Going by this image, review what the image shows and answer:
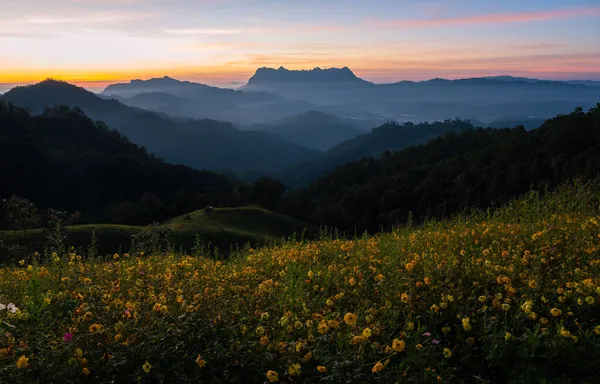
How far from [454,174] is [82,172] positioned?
272 feet

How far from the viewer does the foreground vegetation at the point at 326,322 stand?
383cm

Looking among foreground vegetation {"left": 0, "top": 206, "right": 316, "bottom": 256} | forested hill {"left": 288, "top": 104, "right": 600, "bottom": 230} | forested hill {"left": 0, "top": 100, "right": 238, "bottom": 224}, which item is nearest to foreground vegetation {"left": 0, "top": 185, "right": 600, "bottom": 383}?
foreground vegetation {"left": 0, "top": 206, "right": 316, "bottom": 256}

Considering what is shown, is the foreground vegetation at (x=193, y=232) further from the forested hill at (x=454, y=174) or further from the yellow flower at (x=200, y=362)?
the yellow flower at (x=200, y=362)

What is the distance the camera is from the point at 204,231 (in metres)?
45.7

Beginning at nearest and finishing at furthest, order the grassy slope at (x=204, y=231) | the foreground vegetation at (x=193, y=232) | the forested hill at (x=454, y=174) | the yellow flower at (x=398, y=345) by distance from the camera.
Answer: the yellow flower at (x=398, y=345) → the foreground vegetation at (x=193, y=232) → the grassy slope at (x=204, y=231) → the forested hill at (x=454, y=174)

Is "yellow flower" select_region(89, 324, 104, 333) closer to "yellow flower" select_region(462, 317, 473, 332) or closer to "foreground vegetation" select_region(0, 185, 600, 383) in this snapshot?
"foreground vegetation" select_region(0, 185, 600, 383)

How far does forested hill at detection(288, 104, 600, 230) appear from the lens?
2319 inches

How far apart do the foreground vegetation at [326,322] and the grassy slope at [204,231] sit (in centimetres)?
2119

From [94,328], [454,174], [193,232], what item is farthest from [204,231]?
[454,174]

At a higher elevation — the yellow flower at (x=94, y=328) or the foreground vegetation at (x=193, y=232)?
the yellow flower at (x=94, y=328)

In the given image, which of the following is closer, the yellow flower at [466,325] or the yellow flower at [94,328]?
the yellow flower at [94,328]

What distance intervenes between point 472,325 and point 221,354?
2506 mm

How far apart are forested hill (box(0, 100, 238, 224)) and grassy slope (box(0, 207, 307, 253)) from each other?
24249 mm

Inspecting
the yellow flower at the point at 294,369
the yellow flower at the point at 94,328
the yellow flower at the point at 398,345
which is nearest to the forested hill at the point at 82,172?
the yellow flower at the point at 94,328
